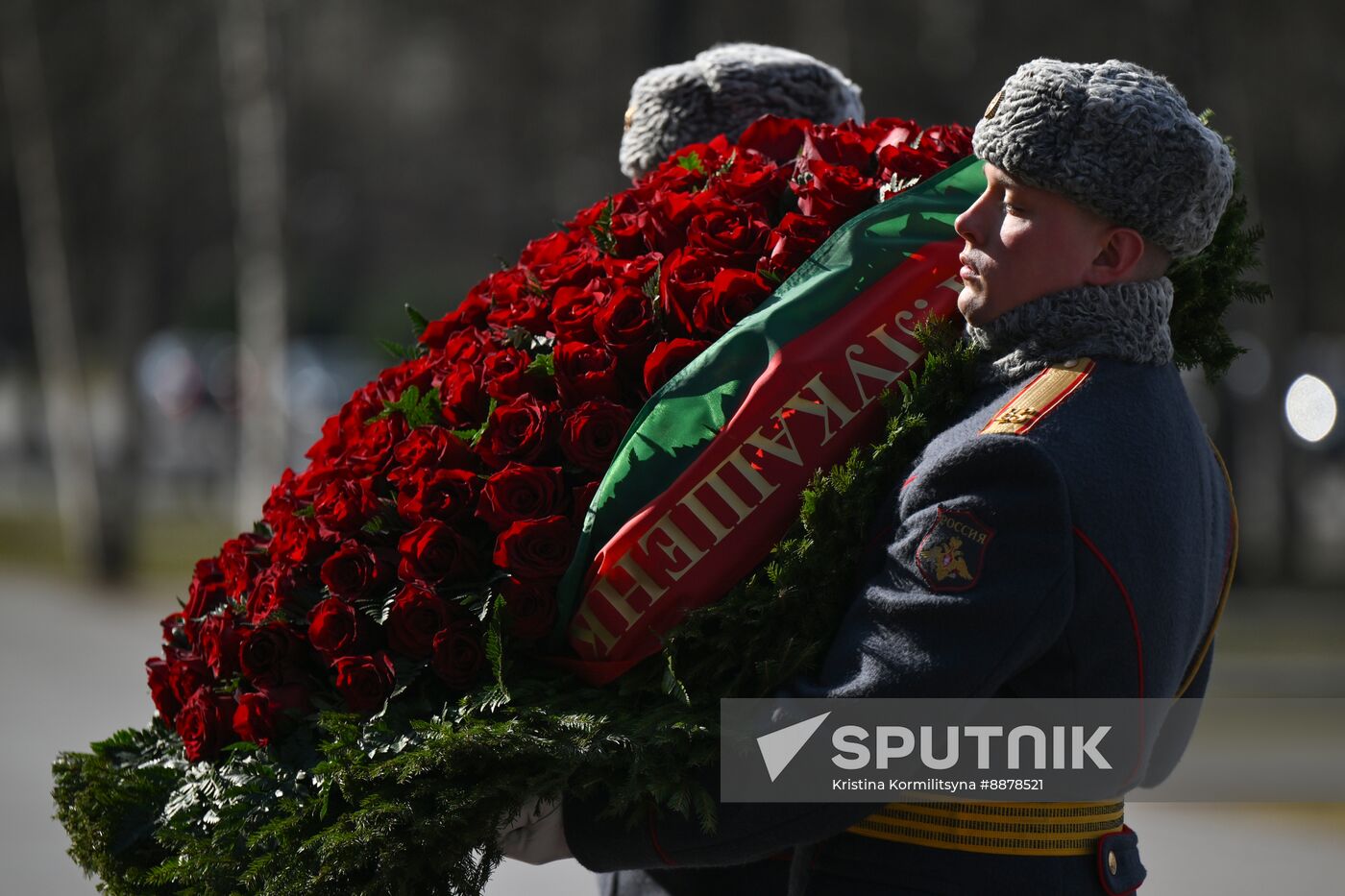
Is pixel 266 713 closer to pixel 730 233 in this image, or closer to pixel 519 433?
pixel 519 433

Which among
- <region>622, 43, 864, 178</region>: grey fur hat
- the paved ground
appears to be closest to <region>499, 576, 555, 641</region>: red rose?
<region>622, 43, 864, 178</region>: grey fur hat

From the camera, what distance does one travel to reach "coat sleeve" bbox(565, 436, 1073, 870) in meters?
1.88

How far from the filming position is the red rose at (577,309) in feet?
7.82

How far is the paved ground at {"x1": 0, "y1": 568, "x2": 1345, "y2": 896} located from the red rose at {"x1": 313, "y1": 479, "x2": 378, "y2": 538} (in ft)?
9.23

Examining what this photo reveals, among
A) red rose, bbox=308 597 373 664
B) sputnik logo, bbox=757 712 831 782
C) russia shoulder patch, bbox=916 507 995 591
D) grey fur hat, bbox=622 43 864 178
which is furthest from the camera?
grey fur hat, bbox=622 43 864 178

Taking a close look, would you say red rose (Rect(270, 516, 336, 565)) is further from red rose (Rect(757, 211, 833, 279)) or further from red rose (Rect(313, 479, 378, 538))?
red rose (Rect(757, 211, 833, 279))

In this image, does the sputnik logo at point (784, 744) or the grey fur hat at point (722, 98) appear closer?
the sputnik logo at point (784, 744)

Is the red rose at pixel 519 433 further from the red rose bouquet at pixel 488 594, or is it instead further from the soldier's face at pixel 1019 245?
the soldier's face at pixel 1019 245

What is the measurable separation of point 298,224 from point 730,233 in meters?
15.0

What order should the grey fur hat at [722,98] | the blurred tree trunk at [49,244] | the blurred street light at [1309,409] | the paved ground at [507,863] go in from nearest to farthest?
the grey fur hat at [722,98] → the paved ground at [507,863] → the blurred tree trunk at [49,244] → the blurred street light at [1309,409]

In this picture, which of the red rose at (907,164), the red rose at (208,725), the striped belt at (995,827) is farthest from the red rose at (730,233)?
the red rose at (208,725)

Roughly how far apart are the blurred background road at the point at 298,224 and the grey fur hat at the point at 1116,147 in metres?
4.25

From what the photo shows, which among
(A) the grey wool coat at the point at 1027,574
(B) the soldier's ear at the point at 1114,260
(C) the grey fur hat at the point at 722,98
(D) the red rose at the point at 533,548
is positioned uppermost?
(C) the grey fur hat at the point at 722,98

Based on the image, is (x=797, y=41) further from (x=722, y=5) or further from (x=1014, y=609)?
(x=1014, y=609)
